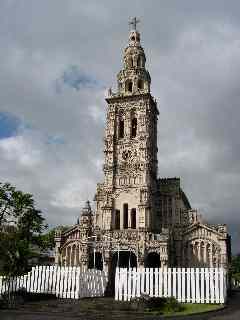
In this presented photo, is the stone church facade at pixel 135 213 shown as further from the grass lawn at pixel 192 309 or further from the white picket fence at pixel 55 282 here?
the grass lawn at pixel 192 309

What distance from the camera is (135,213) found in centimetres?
5291

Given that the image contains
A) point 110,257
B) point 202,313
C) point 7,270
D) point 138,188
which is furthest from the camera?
point 138,188

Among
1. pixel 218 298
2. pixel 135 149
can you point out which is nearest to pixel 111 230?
pixel 135 149

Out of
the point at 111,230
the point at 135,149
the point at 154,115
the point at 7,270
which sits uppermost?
the point at 154,115

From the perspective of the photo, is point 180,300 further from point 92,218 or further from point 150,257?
point 92,218

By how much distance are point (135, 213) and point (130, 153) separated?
26.6 feet

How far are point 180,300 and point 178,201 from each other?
25310 millimetres

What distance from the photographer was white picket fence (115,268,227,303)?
30.4m

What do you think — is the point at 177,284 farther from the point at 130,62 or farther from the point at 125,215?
the point at 130,62

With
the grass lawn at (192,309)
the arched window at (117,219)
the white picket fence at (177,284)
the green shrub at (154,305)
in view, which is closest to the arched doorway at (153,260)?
the arched window at (117,219)

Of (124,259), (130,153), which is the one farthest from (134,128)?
(124,259)

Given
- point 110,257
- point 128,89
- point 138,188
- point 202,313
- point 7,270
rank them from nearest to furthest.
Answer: point 202,313, point 7,270, point 110,257, point 138,188, point 128,89

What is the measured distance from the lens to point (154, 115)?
61.1m

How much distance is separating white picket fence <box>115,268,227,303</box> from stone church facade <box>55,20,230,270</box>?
49.0 feet
